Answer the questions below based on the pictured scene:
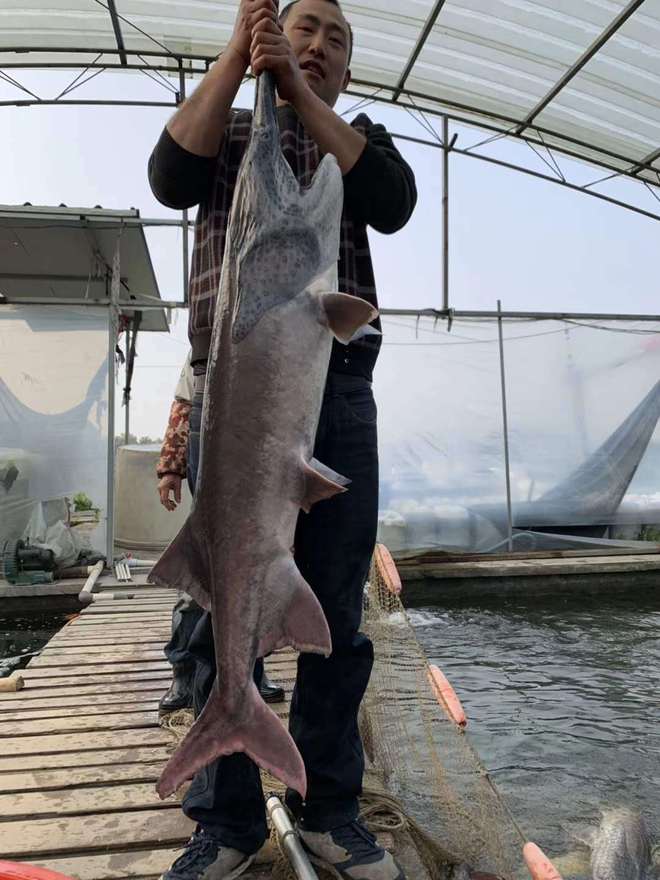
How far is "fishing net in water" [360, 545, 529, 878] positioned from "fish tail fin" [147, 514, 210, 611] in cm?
136

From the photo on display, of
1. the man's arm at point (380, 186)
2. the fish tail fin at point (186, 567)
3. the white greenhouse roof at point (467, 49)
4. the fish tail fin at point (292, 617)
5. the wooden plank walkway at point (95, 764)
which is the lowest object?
the wooden plank walkway at point (95, 764)

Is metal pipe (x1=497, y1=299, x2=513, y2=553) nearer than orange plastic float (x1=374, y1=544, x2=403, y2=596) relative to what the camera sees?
No

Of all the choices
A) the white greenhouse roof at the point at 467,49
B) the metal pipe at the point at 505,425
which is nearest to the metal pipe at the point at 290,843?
the metal pipe at the point at 505,425

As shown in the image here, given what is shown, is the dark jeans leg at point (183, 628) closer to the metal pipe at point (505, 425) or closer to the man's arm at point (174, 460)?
the man's arm at point (174, 460)

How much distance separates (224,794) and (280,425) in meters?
1.04

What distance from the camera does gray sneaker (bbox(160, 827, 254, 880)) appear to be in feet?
6.15

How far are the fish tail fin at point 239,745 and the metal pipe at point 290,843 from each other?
0.49 m

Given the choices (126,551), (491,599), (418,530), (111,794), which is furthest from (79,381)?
(111,794)

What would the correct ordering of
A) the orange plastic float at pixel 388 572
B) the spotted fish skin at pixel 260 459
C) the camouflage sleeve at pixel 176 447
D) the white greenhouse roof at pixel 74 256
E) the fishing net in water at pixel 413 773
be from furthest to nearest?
the white greenhouse roof at pixel 74 256
the orange plastic float at pixel 388 572
the camouflage sleeve at pixel 176 447
the fishing net in water at pixel 413 773
the spotted fish skin at pixel 260 459

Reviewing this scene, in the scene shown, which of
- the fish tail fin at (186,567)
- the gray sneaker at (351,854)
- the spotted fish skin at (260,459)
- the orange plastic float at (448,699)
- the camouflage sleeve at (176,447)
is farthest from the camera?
the camouflage sleeve at (176,447)

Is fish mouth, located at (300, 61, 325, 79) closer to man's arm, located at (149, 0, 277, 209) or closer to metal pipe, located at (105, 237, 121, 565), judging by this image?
man's arm, located at (149, 0, 277, 209)

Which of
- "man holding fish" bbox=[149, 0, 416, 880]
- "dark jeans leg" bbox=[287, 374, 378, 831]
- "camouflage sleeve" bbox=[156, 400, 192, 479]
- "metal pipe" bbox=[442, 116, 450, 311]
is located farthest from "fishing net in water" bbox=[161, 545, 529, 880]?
"metal pipe" bbox=[442, 116, 450, 311]

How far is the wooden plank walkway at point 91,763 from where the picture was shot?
7.44 ft

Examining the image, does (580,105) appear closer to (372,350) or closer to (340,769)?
(372,350)
